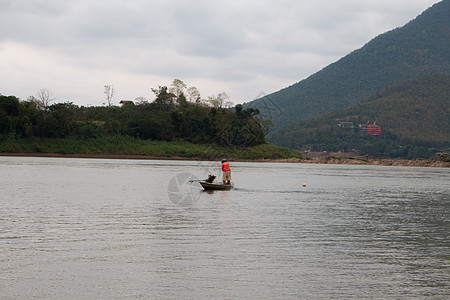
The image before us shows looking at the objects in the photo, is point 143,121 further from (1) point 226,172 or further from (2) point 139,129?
(1) point 226,172

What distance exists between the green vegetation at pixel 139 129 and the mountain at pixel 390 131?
153 ft

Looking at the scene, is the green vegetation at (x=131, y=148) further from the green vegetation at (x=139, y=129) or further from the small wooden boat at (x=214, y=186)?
the small wooden boat at (x=214, y=186)

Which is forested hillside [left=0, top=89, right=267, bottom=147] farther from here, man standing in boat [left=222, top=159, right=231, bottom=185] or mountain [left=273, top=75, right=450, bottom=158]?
man standing in boat [left=222, top=159, right=231, bottom=185]

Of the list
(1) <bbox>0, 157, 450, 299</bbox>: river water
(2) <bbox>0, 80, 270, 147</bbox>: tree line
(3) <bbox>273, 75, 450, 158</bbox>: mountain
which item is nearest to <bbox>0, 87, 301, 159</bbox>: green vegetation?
(2) <bbox>0, 80, 270, 147</bbox>: tree line

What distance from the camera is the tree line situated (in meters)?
98.8

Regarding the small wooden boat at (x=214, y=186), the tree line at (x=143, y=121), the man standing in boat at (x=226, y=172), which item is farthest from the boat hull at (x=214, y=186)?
the tree line at (x=143, y=121)

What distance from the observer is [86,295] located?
1016cm

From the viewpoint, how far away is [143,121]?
11731cm

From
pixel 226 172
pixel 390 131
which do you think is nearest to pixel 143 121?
pixel 226 172

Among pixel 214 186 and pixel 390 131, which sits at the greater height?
pixel 390 131

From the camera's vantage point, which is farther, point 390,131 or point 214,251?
point 390,131

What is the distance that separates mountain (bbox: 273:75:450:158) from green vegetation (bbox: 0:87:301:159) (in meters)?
46.7

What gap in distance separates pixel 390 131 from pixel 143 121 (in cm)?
10003

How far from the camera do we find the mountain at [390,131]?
547ft
